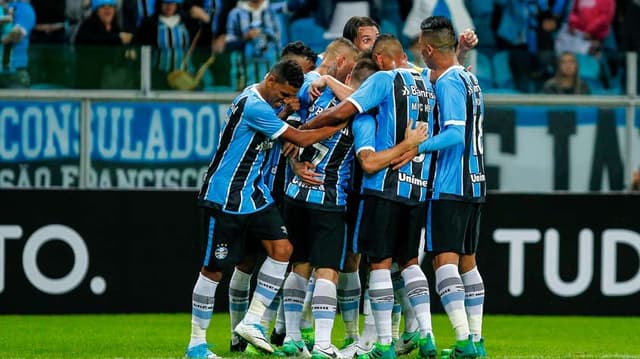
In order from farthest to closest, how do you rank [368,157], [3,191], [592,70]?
[592,70], [3,191], [368,157]

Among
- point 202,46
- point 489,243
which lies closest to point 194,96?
point 202,46

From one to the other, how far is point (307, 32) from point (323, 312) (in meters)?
5.52

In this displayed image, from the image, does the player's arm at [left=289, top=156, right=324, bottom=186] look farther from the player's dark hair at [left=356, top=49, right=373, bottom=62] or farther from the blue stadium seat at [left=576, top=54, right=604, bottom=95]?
the blue stadium seat at [left=576, top=54, right=604, bottom=95]

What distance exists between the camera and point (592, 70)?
12883mm

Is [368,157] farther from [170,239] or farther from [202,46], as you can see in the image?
[202,46]

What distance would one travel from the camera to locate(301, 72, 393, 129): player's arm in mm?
8172

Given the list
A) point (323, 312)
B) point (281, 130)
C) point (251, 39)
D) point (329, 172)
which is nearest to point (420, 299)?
point (323, 312)

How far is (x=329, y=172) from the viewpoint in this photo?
8.54 meters

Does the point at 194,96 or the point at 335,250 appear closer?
the point at 335,250

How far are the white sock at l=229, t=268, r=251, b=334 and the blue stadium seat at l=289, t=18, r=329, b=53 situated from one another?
4.40 m

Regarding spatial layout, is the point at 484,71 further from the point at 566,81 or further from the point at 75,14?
the point at 75,14

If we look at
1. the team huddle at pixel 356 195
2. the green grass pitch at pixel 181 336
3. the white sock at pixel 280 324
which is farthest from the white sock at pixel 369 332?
the white sock at pixel 280 324

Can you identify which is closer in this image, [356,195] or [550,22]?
[356,195]

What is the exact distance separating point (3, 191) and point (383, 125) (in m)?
4.66
